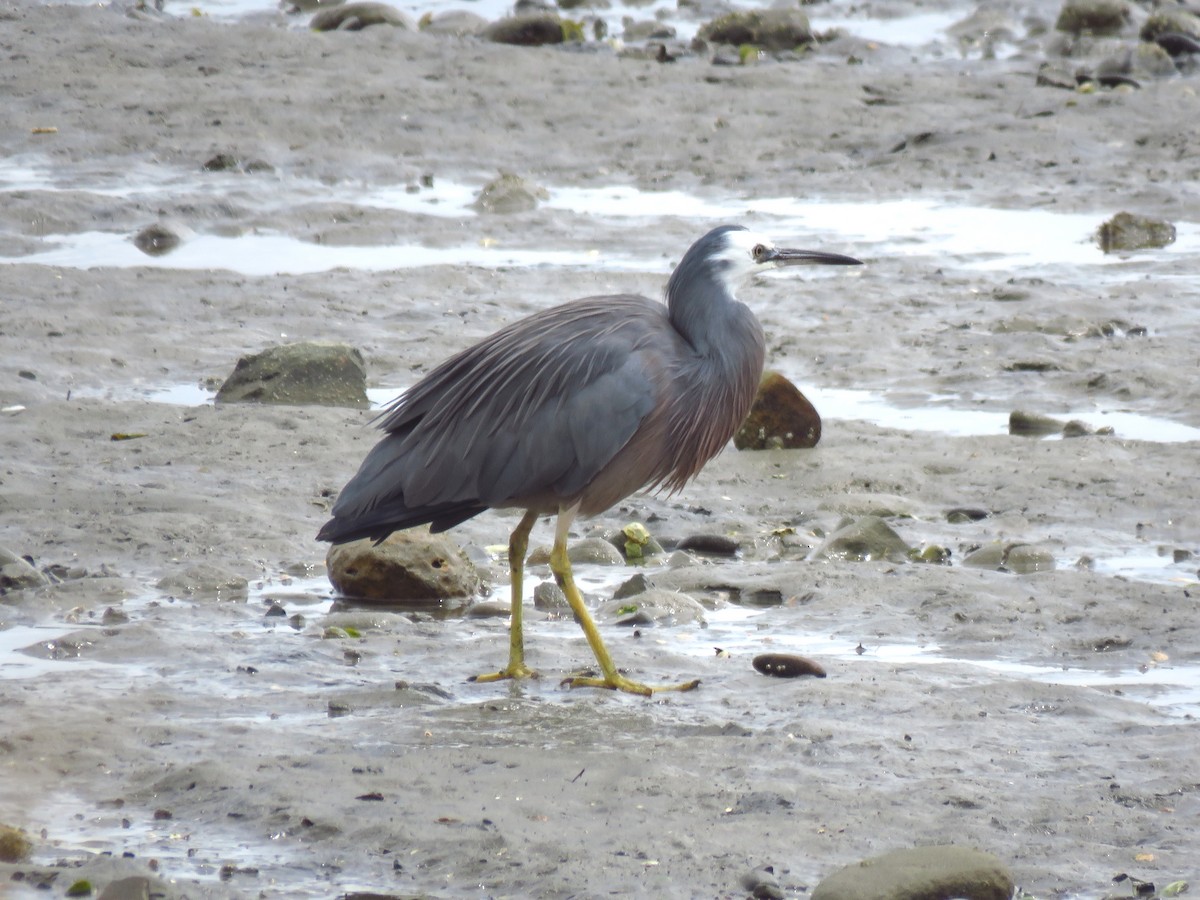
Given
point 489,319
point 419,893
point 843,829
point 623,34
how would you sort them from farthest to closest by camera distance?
point 623,34, point 489,319, point 843,829, point 419,893

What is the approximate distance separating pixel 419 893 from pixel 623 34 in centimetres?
1436

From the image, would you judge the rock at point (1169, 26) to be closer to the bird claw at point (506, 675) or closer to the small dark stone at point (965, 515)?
the small dark stone at point (965, 515)

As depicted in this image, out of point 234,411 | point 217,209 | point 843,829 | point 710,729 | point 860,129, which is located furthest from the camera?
point 860,129

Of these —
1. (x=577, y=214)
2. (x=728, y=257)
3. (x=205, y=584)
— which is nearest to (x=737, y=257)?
(x=728, y=257)

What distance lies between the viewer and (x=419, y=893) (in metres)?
4.26

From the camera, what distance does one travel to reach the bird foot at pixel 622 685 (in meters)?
5.72

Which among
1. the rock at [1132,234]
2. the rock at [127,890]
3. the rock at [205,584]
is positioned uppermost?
the rock at [1132,234]

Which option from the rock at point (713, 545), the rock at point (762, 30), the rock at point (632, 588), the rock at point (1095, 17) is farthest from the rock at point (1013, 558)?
the rock at point (1095, 17)

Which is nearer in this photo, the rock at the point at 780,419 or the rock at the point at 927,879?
the rock at the point at 927,879

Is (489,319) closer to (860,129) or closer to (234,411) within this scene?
(234,411)

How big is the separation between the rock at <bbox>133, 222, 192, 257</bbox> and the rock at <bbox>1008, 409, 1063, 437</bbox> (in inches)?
216

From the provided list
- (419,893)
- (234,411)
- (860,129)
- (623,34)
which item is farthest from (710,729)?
(623,34)

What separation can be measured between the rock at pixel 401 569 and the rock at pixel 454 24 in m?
10.9

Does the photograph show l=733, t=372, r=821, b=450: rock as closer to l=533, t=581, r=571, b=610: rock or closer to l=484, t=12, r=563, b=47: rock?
l=533, t=581, r=571, b=610: rock
